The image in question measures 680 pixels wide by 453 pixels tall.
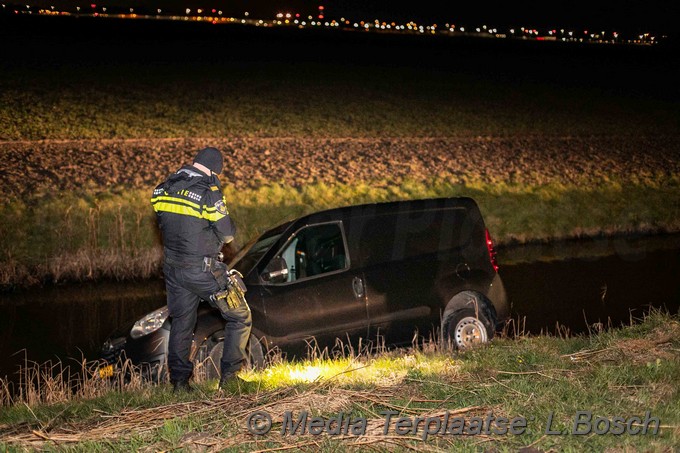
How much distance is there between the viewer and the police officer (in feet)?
22.4

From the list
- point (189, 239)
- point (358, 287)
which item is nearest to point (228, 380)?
point (189, 239)

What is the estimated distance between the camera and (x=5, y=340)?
12.6m

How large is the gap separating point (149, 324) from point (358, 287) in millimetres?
2261

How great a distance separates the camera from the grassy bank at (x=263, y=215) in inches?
657

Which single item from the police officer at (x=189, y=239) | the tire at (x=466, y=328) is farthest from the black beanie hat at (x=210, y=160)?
the tire at (x=466, y=328)

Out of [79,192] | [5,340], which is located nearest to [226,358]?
[5,340]

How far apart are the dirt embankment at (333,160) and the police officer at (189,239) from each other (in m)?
13.1

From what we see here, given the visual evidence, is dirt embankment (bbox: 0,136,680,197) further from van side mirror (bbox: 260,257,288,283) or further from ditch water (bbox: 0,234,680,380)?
van side mirror (bbox: 260,257,288,283)

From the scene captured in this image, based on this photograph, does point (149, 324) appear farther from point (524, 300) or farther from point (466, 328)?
point (524, 300)

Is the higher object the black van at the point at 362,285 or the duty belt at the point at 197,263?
the duty belt at the point at 197,263

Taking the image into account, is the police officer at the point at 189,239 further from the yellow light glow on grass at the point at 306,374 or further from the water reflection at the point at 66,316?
the water reflection at the point at 66,316

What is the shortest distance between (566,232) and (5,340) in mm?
13906

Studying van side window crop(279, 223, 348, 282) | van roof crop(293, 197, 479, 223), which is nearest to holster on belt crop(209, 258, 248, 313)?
van side window crop(279, 223, 348, 282)

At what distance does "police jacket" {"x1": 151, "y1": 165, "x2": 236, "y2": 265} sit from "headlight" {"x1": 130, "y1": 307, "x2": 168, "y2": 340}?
1853 millimetres
